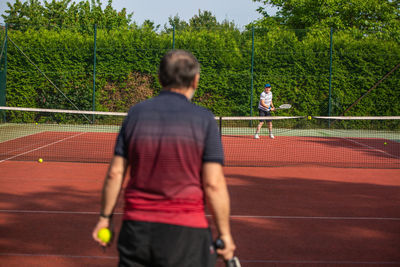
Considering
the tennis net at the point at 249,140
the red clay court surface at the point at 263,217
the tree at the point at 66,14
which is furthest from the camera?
the tree at the point at 66,14

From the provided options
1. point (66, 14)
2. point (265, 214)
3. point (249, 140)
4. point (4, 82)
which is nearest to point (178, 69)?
point (265, 214)

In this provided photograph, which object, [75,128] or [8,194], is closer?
[8,194]

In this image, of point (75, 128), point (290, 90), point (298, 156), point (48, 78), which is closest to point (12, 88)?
point (48, 78)

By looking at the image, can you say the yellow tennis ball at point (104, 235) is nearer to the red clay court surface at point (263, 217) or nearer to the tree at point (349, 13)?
the red clay court surface at point (263, 217)

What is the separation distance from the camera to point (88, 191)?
6.98 m

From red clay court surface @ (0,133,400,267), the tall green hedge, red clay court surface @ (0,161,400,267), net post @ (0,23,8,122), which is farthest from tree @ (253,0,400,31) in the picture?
red clay court surface @ (0,161,400,267)

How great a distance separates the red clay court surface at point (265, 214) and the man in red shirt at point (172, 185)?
2.11 meters

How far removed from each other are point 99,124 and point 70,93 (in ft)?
5.32

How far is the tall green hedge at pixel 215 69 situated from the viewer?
1780 cm

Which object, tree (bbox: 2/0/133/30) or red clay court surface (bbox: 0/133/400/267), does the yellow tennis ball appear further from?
tree (bbox: 2/0/133/30)

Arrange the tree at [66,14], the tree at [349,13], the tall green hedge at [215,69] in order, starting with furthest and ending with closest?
the tree at [66,14] → the tree at [349,13] → the tall green hedge at [215,69]

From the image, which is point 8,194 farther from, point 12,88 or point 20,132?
point 12,88

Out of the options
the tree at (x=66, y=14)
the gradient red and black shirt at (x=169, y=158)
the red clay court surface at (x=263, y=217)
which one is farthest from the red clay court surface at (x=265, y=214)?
the tree at (x=66, y=14)

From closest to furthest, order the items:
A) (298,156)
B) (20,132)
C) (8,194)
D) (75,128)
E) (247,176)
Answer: (8,194) → (247,176) → (298,156) → (20,132) → (75,128)
